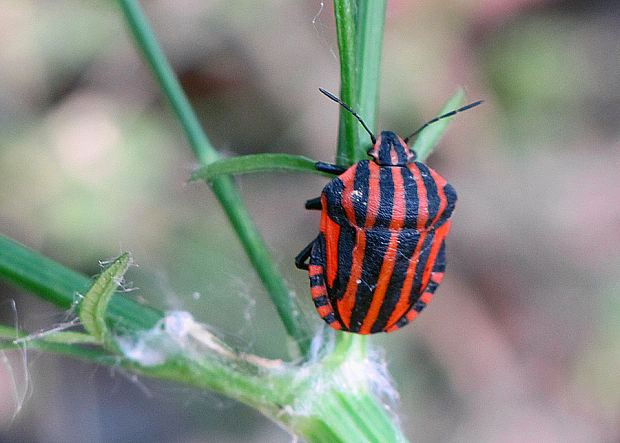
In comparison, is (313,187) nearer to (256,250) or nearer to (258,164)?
(256,250)

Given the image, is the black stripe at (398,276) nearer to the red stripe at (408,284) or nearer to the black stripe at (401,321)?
the red stripe at (408,284)

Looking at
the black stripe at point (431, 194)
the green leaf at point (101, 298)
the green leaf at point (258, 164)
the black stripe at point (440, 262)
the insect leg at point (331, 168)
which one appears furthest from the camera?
the black stripe at point (440, 262)

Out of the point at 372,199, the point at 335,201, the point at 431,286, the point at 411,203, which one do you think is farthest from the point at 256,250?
the point at 431,286

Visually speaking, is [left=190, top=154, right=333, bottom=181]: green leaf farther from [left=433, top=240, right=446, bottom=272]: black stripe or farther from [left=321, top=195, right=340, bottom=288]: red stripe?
[left=433, top=240, right=446, bottom=272]: black stripe

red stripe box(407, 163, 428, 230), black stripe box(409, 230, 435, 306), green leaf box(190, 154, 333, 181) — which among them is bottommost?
black stripe box(409, 230, 435, 306)

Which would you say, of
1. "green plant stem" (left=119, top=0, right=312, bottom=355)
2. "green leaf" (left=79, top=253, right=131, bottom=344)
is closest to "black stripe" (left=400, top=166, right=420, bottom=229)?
"green plant stem" (left=119, top=0, right=312, bottom=355)

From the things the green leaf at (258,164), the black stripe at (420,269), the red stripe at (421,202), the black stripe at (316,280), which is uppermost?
the green leaf at (258,164)

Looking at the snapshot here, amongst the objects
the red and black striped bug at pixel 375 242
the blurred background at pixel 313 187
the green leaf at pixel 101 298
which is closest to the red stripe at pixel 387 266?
the red and black striped bug at pixel 375 242
